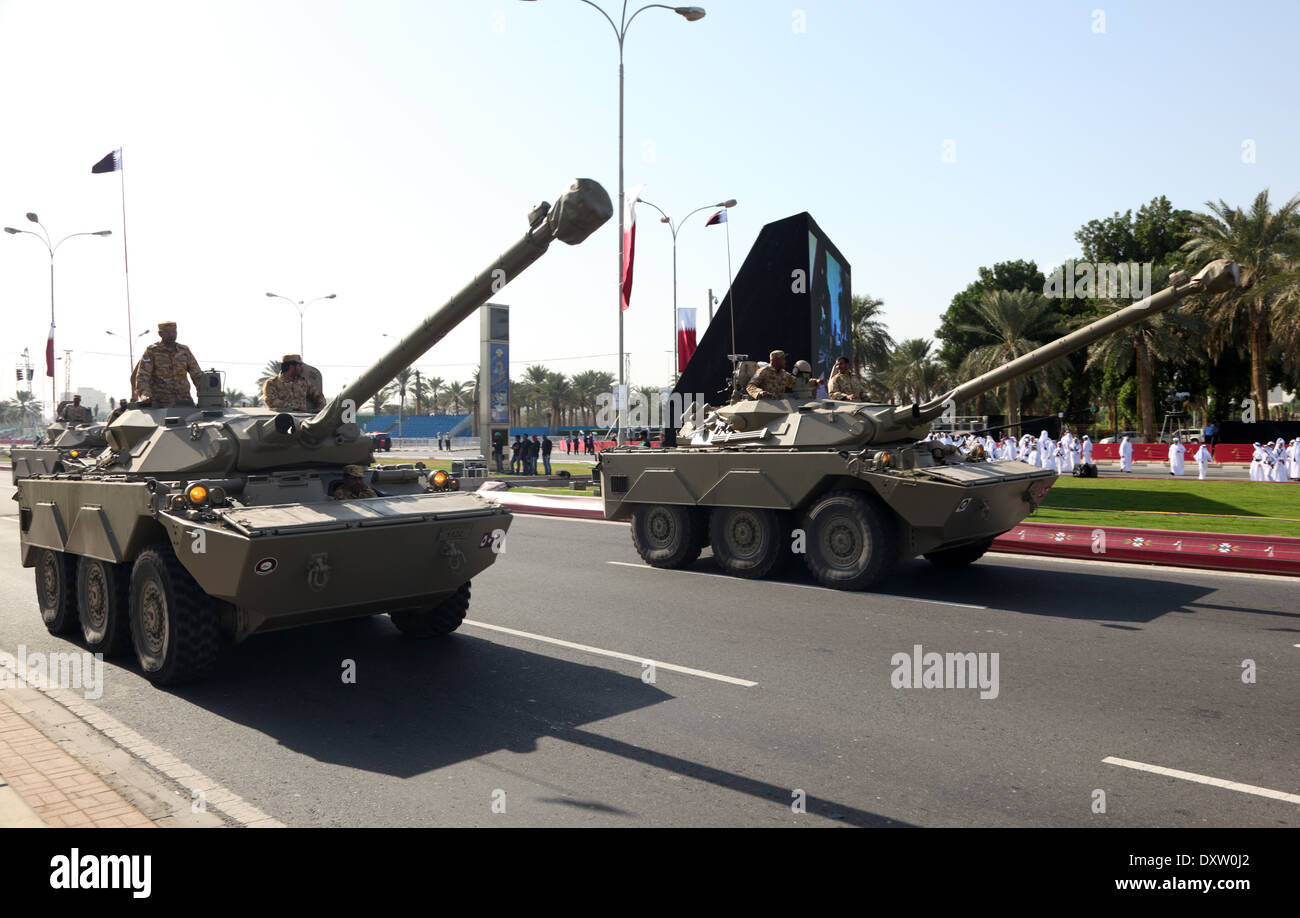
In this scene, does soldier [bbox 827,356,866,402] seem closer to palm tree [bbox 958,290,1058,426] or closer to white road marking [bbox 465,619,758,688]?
white road marking [bbox 465,619,758,688]

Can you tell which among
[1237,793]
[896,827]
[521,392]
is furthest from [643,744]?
[521,392]

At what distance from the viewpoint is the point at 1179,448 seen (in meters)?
26.2

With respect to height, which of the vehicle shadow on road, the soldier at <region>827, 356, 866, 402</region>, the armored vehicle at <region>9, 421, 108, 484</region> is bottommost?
the vehicle shadow on road

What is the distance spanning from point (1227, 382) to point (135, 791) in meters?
49.8

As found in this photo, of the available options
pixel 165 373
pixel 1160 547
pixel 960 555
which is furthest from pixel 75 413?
pixel 1160 547

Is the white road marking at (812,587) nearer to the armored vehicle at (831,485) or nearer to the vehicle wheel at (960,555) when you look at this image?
the armored vehicle at (831,485)

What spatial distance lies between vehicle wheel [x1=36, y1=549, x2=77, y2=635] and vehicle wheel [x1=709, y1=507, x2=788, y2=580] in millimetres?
6768

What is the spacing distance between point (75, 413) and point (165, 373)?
3.68 meters

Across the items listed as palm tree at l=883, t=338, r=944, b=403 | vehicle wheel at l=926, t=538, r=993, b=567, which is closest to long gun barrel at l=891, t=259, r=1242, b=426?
vehicle wheel at l=926, t=538, r=993, b=567

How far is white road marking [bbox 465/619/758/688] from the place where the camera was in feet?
23.6

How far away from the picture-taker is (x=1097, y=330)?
10312mm

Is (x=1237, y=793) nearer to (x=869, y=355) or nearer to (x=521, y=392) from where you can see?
(x=869, y=355)

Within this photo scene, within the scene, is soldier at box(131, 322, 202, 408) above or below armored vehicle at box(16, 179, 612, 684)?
above

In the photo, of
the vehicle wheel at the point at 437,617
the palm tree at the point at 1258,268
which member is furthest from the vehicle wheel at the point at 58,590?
the palm tree at the point at 1258,268
